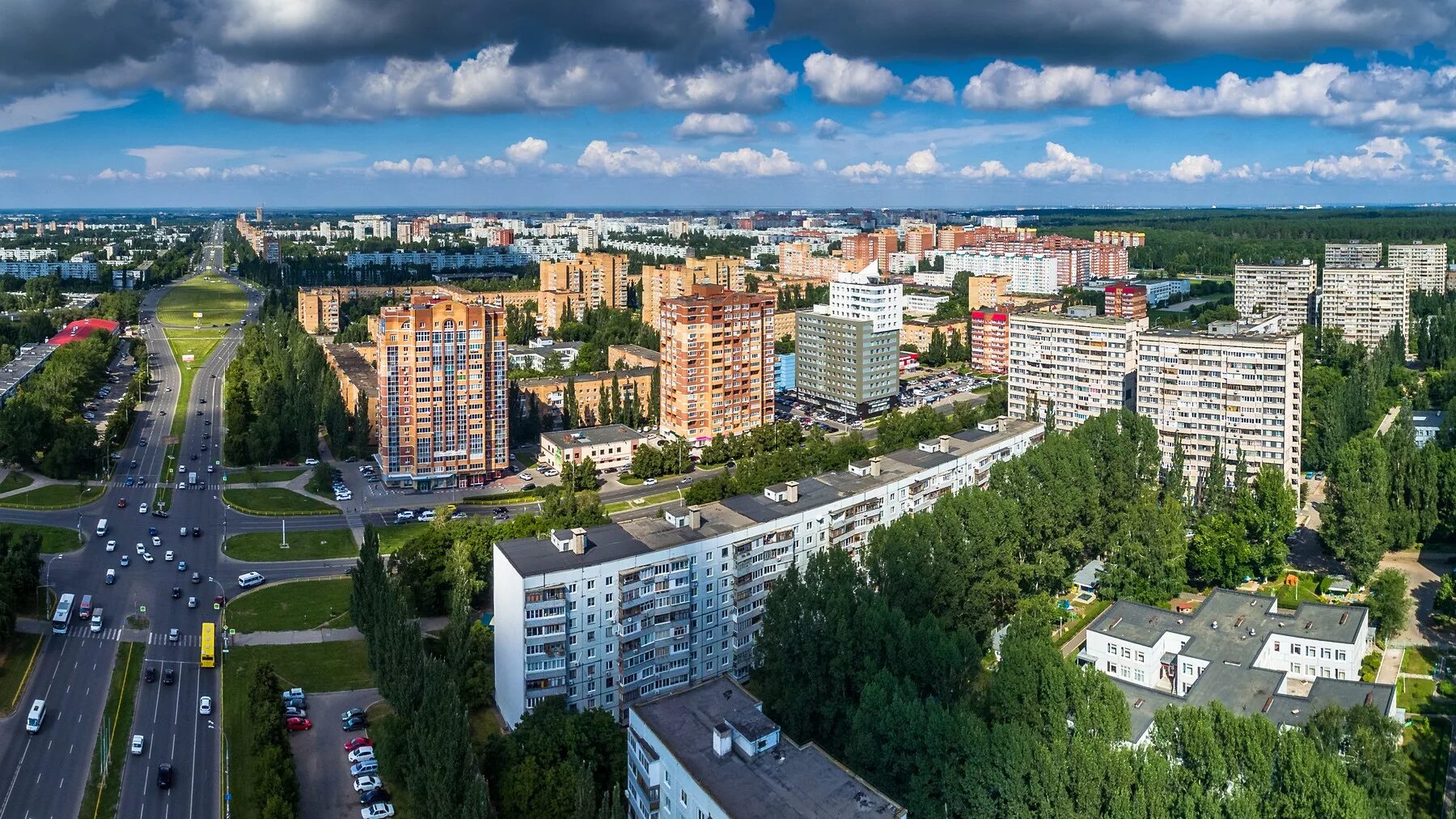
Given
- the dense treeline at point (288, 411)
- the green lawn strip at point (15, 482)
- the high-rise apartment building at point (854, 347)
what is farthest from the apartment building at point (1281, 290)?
the green lawn strip at point (15, 482)

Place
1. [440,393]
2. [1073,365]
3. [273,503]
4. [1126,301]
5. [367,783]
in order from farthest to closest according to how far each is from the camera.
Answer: [1126,301], [1073,365], [440,393], [273,503], [367,783]

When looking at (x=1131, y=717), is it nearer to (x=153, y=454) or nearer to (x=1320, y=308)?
(x=153, y=454)

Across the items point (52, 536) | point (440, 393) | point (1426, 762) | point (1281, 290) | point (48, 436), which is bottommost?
point (1426, 762)

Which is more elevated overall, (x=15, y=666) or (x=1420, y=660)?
(x=1420, y=660)

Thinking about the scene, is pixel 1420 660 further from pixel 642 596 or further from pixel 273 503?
pixel 273 503

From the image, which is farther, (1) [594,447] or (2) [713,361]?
(2) [713,361]

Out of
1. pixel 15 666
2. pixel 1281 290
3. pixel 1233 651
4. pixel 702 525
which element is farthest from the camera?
pixel 1281 290

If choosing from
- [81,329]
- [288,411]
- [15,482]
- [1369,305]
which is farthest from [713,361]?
[81,329]

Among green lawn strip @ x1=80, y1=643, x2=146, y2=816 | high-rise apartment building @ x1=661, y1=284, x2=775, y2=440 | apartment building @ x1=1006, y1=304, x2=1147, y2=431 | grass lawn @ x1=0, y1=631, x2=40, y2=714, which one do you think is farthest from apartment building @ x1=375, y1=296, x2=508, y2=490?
apartment building @ x1=1006, y1=304, x2=1147, y2=431
